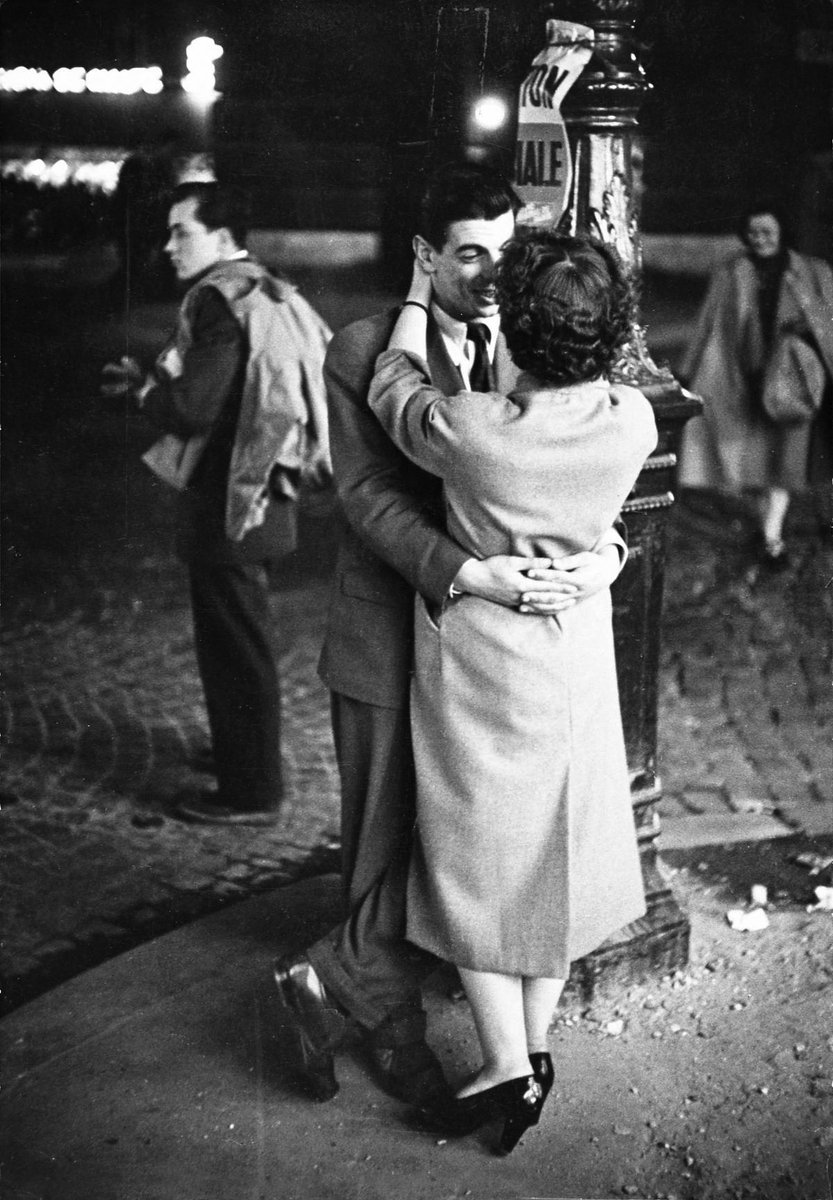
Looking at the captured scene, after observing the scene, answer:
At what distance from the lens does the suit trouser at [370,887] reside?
3.24 metres

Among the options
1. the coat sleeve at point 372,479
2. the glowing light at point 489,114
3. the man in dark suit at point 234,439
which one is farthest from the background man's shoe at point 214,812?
the glowing light at point 489,114

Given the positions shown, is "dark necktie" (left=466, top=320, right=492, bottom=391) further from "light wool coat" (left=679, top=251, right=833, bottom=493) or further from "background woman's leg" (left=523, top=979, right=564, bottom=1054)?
"light wool coat" (left=679, top=251, right=833, bottom=493)

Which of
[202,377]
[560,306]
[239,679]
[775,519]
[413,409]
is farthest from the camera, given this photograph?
[775,519]

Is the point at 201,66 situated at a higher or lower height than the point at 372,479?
higher

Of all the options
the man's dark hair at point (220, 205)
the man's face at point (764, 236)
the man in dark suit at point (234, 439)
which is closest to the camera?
the man's dark hair at point (220, 205)

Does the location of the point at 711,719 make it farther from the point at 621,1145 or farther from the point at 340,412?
the point at 340,412

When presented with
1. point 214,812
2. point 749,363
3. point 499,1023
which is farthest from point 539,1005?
point 749,363

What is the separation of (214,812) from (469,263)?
7.78 ft

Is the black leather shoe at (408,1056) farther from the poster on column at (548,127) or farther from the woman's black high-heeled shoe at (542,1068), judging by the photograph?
the poster on column at (548,127)

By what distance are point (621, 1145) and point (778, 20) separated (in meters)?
2.92

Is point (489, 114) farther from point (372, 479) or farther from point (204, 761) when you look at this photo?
point (204, 761)

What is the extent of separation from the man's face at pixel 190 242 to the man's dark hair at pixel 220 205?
17 millimetres

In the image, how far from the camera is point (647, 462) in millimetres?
3547

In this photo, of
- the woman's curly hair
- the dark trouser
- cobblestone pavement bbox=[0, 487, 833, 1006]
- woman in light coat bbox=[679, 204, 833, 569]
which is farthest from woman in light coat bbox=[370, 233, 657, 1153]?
woman in light coat bbox=[679, 204, 833, 569]
